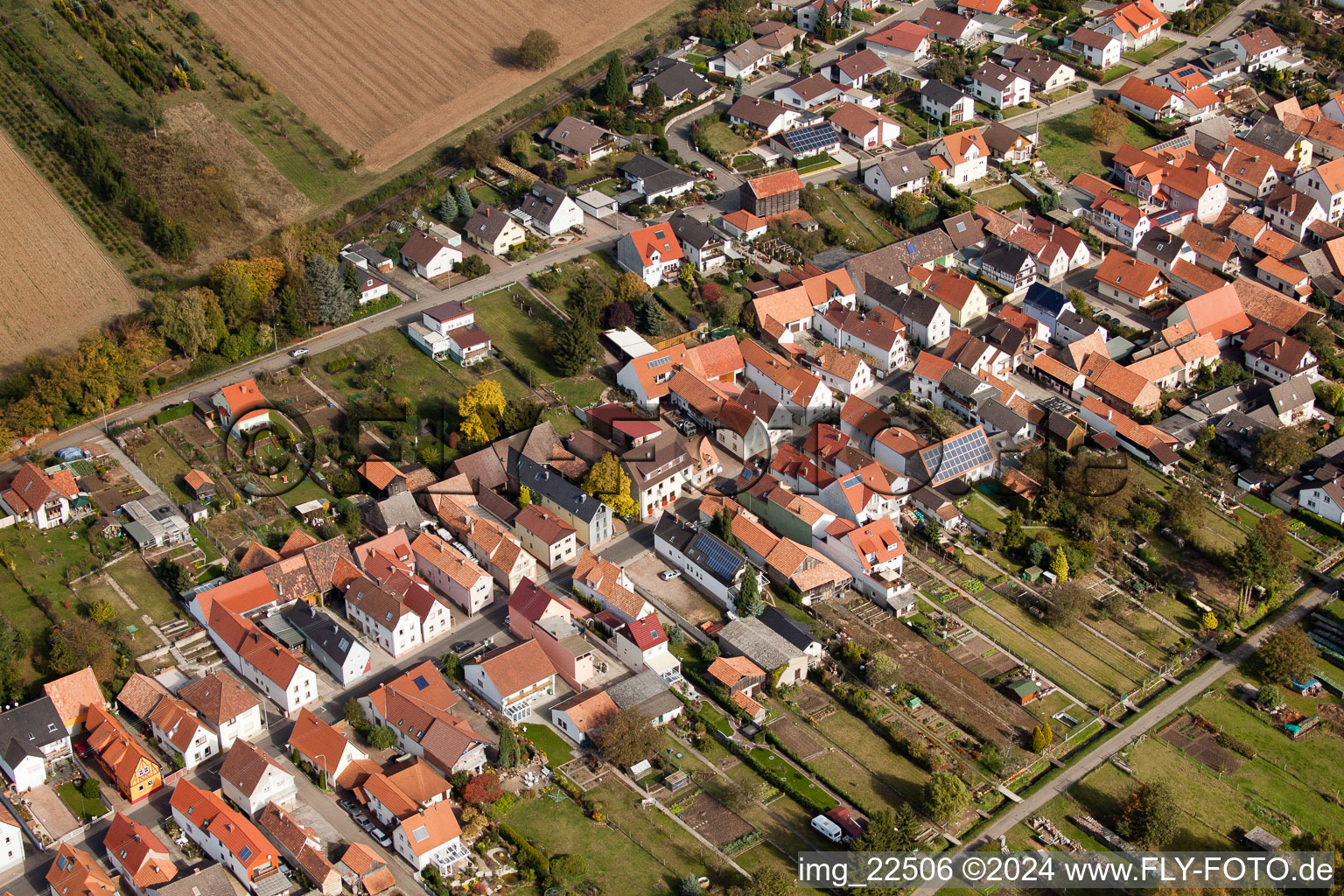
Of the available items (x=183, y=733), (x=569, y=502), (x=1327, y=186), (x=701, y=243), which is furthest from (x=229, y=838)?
(x=1327, y=186)

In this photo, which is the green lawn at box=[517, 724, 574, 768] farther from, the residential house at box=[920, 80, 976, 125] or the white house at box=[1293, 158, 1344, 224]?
the white house at box=[1293, 158, 1344, 224]

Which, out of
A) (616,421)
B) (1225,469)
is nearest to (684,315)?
(616,421)

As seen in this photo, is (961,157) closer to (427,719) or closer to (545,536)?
(545,536)

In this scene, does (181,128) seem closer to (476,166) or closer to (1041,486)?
(476,166)

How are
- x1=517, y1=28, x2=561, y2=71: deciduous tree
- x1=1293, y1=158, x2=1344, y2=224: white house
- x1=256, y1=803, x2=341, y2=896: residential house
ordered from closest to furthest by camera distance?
1. x1=256, y1=803, x2=341, y2=896: residential house
2. x1=1293, y1=158, x2=1344, y2=224: white house
3. x1=517, y1=28, x2=561, y2=71: deciduous tree

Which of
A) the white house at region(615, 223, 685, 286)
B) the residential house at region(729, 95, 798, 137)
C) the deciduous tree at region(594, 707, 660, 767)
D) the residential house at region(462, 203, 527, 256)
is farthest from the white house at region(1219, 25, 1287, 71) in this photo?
the deciduous tree at region(594, 707, 660, 767)

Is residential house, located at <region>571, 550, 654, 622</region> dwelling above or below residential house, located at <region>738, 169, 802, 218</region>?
below
